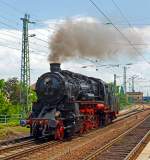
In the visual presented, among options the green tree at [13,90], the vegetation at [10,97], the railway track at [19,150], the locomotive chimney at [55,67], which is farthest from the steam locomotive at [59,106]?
the green tree at [13,90]

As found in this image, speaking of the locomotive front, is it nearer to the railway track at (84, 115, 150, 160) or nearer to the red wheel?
the red wheel

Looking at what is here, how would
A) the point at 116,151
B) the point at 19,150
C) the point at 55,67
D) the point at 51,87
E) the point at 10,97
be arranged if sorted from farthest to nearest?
the point at 10,97 < the point at 55,67 < the point at 51,87 < the point at 19,150 < the point at 116,151

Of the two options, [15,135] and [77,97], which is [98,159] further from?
[15,135]

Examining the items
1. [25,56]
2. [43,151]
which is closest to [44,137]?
[43,151]

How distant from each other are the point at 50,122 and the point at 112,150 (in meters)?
4.63

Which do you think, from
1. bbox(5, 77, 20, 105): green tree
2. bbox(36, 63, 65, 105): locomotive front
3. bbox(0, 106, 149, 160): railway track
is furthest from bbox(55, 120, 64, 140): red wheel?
bbox(5, 77, 20, 105): green tree

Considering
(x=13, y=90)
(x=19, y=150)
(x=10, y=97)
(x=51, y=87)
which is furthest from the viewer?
(x=13, y=90)

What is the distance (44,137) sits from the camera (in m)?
25.6

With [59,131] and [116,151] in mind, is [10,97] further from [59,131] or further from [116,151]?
[116,151]

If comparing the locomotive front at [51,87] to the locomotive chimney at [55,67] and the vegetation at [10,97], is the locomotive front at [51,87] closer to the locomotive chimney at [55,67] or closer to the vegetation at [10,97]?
the locomotive chimney at [55,67]

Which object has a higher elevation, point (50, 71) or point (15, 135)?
point (50, 71)

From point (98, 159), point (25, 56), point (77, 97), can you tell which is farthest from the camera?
point (25, 56)

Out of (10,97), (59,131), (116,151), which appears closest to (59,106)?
(59,131)

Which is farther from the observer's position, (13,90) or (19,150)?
(13,90)
